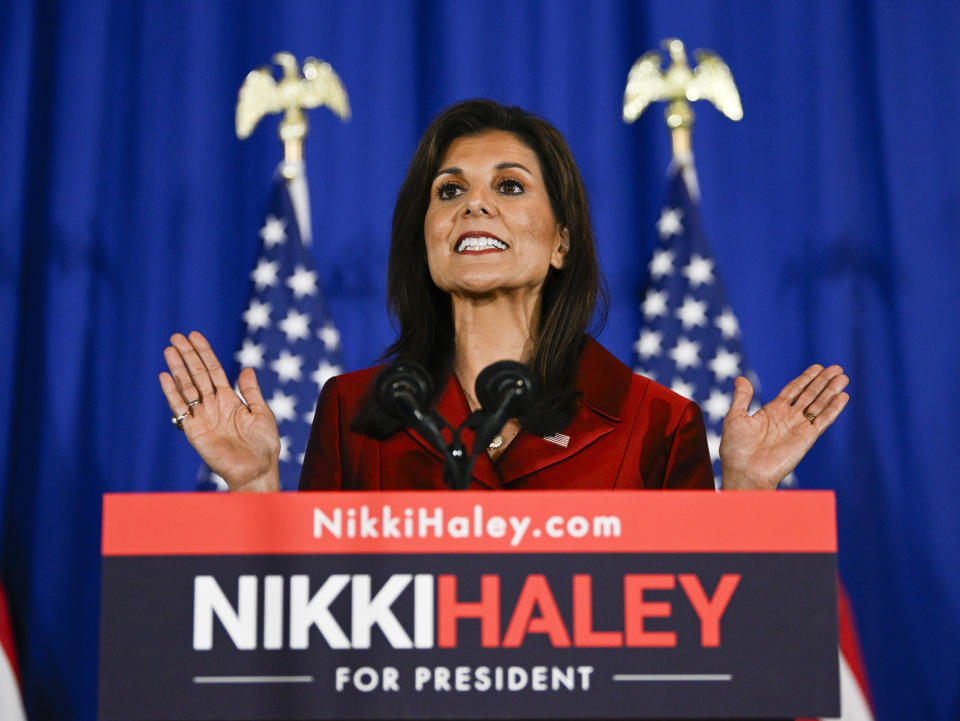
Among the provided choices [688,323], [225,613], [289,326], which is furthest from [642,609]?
[289,326]

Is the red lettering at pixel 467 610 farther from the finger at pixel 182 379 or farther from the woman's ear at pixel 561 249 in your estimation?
the woman's ear at pixel 561 249

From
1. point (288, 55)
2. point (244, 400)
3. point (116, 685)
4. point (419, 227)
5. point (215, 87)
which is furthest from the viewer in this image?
point (215, 87)

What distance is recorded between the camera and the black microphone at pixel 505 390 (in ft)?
4.05

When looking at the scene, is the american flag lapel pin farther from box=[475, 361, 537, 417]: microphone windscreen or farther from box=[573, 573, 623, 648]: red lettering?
box=[573, 573, 623, 648]: red lettering

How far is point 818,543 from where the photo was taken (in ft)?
3.54

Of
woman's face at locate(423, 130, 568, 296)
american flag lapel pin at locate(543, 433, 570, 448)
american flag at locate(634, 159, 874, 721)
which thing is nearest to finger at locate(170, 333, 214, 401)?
woman's face at locate(423, 130, 568, 296)

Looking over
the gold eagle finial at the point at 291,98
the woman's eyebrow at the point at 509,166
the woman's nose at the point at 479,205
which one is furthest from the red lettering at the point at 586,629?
the gold eagle finial at the point at 291,98

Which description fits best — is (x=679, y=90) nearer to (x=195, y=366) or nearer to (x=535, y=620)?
(x=195, y=366)

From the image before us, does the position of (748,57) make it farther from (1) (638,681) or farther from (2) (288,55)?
(1) (638,681)

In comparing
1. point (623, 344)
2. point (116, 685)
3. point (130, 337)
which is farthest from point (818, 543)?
point (130, 337)

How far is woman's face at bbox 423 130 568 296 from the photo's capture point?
1.90m

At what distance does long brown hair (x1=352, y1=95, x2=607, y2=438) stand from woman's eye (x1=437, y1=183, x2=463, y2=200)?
52mm

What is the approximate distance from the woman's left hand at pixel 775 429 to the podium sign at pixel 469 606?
0.69 metres

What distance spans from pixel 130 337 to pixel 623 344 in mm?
1405
